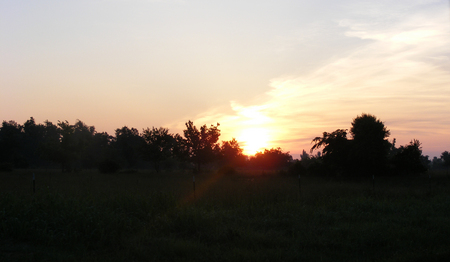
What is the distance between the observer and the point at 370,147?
1336 inches

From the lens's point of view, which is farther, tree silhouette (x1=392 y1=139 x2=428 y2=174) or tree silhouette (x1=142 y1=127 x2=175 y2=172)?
tree silhouette (x1=142 y1=127 x2=175 y2=172)

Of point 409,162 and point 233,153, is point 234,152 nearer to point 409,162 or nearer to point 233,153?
point 233,153

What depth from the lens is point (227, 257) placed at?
661 centimetres

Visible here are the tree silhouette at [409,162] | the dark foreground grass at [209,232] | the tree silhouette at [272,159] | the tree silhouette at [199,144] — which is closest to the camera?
the dark foreground grass at [209,232]

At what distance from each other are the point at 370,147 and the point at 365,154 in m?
1.02

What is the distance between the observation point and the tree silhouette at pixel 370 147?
3369 cm

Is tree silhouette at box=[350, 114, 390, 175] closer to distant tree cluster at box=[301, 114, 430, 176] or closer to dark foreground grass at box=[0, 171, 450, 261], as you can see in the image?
distant tree cluster at box=[301, 114, 430, 176]

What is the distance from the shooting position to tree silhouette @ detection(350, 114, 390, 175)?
33.7 metres

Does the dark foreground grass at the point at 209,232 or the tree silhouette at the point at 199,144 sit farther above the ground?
the tree silhouette at the point at 199,144

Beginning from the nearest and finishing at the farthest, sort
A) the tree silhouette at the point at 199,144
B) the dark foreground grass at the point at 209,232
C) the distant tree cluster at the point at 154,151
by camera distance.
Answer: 1. the dark foreground grass at the point at 209,232
2. the distant tree cluster at the point at 154,151
3. the tree silhouette at the point at 199,144

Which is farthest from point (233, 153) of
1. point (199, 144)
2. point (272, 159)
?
point (199, 144)

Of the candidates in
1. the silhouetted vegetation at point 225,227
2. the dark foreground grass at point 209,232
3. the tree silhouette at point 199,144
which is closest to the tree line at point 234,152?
the tree silhouette at point 199,144

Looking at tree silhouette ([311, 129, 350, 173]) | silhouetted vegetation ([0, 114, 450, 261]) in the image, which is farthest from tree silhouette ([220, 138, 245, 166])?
silhouetted vegetation ([0, 114, 450, 261])

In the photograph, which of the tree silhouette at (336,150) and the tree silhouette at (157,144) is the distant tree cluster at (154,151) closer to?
the tree silhouette at (157,144)
